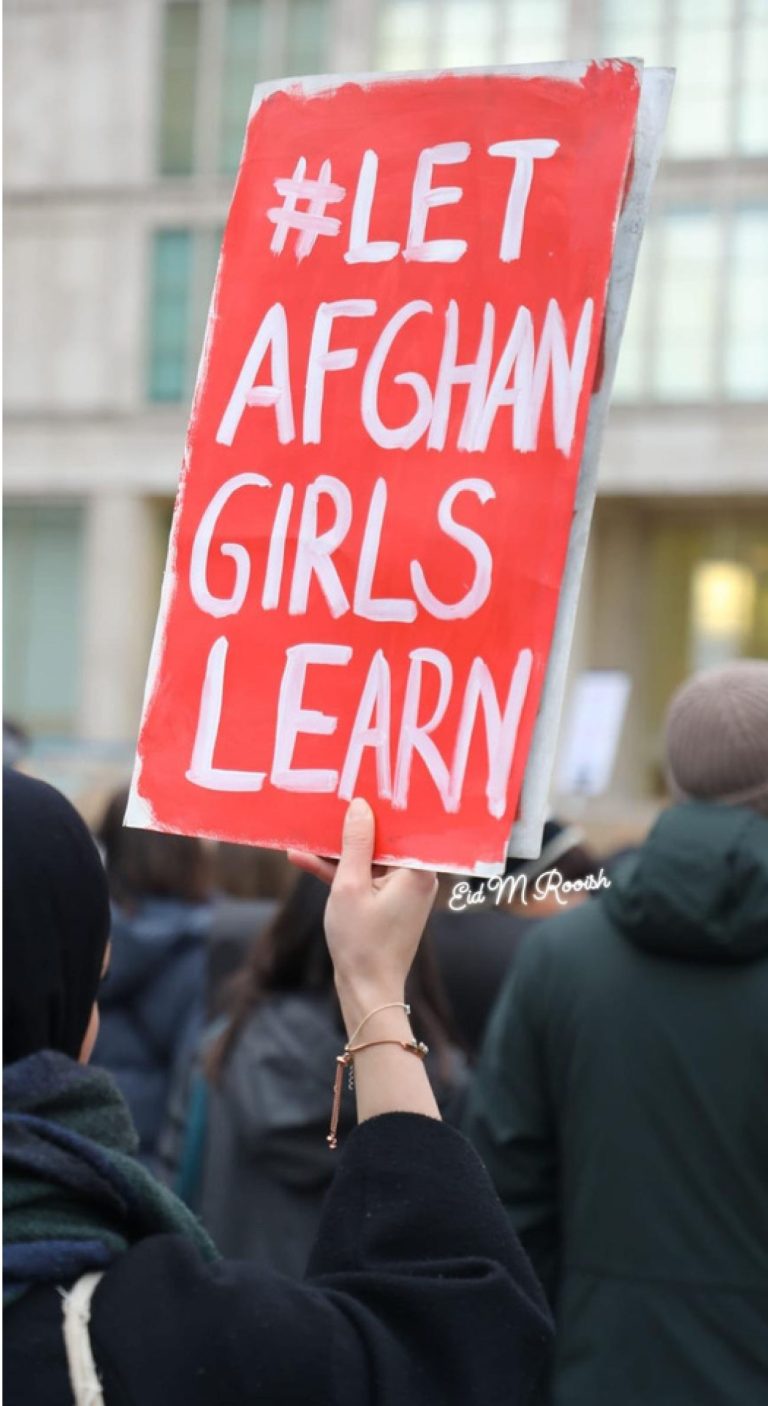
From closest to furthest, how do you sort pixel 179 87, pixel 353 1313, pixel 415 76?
1. pixel 353 1313
2. pixel 415 76
3. pixel 179 87

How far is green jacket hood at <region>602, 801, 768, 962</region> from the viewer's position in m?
2.56

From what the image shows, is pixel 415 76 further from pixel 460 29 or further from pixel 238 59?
pixel 238 59

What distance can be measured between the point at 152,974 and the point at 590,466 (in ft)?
9.46

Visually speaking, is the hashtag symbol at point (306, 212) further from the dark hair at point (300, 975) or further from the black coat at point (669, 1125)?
the dark hair at point (300, 975)

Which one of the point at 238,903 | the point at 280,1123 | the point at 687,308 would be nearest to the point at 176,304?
the point at 687,308

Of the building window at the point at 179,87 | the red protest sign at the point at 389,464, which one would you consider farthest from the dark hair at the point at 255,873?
the building window at the point at 179,87

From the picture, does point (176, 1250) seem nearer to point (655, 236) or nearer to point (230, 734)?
point (230, 734)

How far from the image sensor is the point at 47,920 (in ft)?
5.25

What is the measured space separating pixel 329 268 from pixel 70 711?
81.1ft

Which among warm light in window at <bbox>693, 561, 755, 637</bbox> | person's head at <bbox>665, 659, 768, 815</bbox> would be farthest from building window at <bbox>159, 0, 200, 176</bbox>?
person's head at <bbox>665, 659, 768, 815</bbox>

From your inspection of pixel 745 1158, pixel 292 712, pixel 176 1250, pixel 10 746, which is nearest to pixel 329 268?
pixel 292 712

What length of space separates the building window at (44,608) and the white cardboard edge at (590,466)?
81.6ft

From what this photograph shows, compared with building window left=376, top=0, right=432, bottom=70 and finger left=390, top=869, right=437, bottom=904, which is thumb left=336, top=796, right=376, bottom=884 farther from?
building window left=376, top=0, right=432, bottom=70

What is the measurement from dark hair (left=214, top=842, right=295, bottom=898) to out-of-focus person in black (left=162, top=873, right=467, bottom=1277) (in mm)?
999
